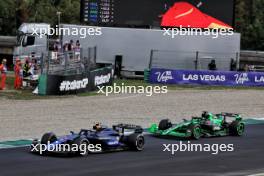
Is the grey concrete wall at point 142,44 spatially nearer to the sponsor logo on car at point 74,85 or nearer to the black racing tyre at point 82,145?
the sponsor logo on car at point 74,85

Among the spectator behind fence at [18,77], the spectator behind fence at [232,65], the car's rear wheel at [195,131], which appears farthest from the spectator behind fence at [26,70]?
the car's rear wheel at [195,131]

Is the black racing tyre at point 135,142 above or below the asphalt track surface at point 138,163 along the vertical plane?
above

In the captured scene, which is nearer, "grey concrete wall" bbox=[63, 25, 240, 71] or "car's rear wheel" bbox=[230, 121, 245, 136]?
"car's rear wheel" bbox=[230, 121, 245, 136]

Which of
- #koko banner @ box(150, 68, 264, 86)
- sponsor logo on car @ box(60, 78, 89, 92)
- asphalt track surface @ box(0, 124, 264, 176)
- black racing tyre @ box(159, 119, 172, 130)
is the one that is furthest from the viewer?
#koko banner @ box(150, 68, 264, 86)

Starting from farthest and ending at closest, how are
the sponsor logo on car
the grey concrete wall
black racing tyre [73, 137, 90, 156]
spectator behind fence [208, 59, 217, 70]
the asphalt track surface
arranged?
the grey concrete wall → spectator behind fence [208, 59, 217, 70] → the sponsor logo on car → black racing tyre [73, 137, 90, 156] → the asphalt track surface

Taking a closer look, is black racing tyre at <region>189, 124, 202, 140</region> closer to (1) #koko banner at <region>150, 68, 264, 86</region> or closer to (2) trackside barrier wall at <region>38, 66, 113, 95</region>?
(2) trackside barrier wall at <region>38, 66, 113, 95</region>

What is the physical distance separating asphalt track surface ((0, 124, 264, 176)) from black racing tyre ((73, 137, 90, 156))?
0.53 feet

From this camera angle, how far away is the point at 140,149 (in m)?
16.3

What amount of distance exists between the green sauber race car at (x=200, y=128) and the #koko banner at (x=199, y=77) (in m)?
17.8

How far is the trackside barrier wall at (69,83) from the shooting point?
95.6 ft

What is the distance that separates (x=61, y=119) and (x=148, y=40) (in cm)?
1846

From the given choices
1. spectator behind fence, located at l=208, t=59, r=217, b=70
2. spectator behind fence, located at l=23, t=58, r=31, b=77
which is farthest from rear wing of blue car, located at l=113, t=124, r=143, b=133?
spectator behind fence, located at l=208, t=59, r=217, b=70

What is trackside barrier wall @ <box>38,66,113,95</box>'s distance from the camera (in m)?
29.1

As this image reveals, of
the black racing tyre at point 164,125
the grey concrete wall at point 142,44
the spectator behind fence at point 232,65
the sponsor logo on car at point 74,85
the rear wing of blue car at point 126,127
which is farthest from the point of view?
the grey concrete wall at point 142,44
